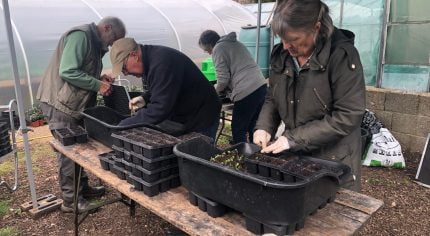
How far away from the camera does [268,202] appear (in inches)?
48.4

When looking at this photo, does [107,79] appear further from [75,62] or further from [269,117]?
[269,117]

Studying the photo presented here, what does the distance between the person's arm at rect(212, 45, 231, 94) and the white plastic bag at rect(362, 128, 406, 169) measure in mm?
1931

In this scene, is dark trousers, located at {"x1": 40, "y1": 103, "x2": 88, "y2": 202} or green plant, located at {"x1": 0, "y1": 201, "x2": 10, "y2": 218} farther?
green plant, located at {"x1": 0, "y1": 201, "x2": 10, "y2": 218}

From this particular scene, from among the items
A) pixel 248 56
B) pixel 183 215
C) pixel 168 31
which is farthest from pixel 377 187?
pixel 168 31

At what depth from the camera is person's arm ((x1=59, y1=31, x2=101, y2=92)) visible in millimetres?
2832

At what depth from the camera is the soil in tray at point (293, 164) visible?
4.38ft

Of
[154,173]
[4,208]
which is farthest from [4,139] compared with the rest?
[154,173]

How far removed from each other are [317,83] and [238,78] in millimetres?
2526

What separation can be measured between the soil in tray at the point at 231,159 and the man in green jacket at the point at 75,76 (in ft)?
5.48

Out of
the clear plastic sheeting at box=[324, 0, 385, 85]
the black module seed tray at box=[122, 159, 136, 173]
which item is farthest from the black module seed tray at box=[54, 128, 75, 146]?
the clear plastic sheeting at box=[324, 0, 385, 85]

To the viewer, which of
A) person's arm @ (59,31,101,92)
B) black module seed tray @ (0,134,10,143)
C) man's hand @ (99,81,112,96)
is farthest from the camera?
black module seed tray @ (0,134,10,143)

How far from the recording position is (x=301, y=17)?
1.47m

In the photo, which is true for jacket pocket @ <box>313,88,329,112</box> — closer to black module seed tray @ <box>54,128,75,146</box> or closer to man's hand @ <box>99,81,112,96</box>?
black module seed tray @ <box>54,128,75,146</box>

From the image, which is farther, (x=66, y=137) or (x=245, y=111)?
(x=245, y=111)
